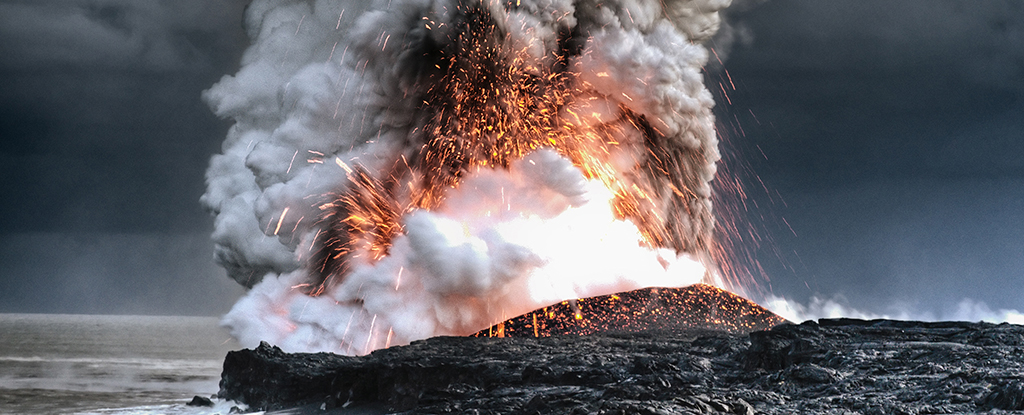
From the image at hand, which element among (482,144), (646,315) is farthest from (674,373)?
(482,144)

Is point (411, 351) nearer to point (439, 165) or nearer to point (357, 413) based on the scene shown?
point (357, 413)

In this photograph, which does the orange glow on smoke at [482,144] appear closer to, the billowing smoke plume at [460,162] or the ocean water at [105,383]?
the billowing smoke plume at [460,162]

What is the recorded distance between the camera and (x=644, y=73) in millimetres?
46938

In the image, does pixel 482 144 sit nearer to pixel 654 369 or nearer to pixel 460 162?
pixel 460 162

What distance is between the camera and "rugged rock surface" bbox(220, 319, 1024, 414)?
2344 centimetres

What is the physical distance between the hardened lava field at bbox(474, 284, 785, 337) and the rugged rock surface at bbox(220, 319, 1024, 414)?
209 cm

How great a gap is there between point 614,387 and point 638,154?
86.0 feet

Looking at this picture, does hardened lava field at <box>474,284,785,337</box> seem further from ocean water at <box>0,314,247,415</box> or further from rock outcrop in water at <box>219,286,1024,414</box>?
ocean water at <box>0,314,247,415</box>

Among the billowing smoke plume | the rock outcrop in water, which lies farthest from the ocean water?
the rock outcrop in water

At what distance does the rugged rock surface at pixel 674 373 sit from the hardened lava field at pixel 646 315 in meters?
2.09

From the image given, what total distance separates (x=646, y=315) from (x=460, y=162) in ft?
42.7

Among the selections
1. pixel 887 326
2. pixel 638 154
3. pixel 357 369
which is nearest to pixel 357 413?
pixel 357 369

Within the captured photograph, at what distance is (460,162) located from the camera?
45281 mm

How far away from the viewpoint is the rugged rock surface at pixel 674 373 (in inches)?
923
